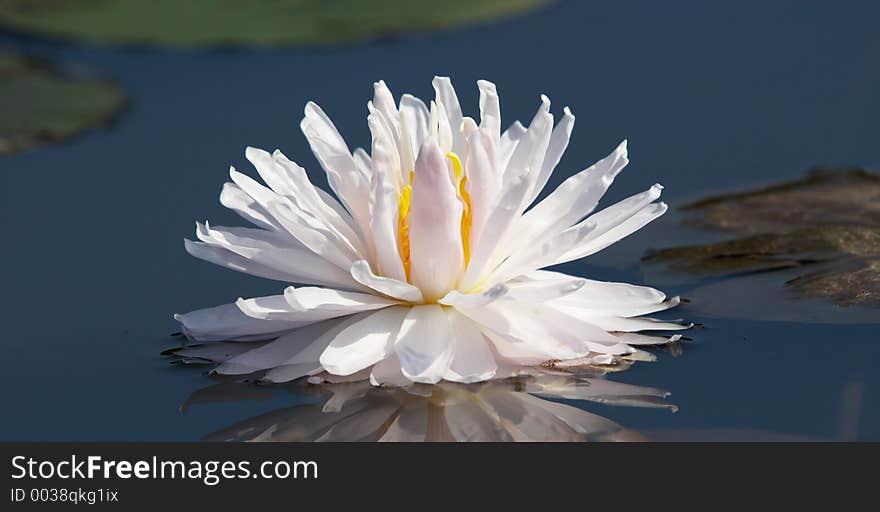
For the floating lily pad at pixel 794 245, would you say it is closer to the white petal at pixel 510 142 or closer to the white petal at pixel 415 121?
the white petal at pixel 510 142

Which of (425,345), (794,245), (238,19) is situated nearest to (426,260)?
(425,345)

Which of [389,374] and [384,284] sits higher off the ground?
[384,284]

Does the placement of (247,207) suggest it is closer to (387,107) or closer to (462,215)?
(387,107)

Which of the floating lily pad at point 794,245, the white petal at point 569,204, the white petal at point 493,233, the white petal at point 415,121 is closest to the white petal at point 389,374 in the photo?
the white petal at point 493,233

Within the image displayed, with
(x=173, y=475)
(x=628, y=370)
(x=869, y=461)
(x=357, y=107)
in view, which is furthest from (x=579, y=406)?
(x=357, y=107)

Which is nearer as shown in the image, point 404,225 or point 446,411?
point 446,411

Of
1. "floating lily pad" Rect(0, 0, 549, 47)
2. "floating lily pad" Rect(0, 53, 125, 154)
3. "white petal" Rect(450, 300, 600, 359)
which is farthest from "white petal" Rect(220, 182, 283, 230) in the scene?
"floating lily pad" Rect(0, 0, 549, 47)
